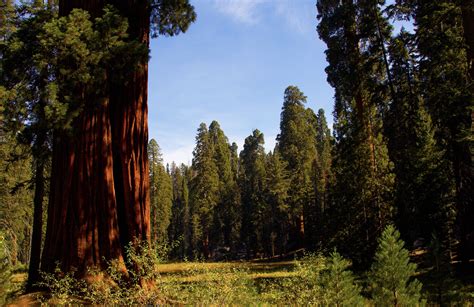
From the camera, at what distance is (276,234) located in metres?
57.0

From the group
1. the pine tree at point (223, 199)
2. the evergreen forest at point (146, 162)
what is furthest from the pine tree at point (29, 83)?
the pine tree at point (223, 199)

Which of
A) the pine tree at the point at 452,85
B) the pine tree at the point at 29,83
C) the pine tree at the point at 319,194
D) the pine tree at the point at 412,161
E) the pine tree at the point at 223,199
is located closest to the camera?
the pine tree at the point at 29,83

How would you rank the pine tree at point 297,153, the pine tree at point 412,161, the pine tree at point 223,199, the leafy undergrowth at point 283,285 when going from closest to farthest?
the leafy undergrowth at point 283,285 < the pine tree at point 412,161 < the pine tree at point 297,153 < the pine tree at point 223,199

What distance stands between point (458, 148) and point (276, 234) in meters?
42.5

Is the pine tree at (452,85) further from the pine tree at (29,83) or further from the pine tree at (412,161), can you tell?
the pine tree at (29,83)

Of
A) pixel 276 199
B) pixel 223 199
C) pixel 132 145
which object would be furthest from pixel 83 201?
pixel 223 199

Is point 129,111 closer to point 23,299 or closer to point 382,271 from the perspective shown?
point 23,299

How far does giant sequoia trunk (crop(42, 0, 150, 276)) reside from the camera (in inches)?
332

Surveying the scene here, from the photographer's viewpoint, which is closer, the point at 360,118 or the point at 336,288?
the point at 336,288

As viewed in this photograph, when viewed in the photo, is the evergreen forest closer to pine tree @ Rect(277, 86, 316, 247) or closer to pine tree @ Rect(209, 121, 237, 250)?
pine tree @ Rect(277, 86, 316, 247)

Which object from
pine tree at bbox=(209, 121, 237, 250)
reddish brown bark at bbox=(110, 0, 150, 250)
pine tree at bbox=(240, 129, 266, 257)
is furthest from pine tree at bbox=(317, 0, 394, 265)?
pine tree at bbox=(209, 121, 237, 250)

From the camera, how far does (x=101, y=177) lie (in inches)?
356

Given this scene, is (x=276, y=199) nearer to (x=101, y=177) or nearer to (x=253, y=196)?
(x=253, y=196)

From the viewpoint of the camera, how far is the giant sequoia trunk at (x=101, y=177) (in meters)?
8.45
